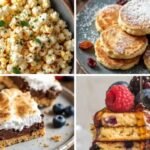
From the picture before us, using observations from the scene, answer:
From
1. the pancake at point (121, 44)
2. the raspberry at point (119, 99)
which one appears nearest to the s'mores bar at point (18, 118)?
the raspberry at point (119, 99)

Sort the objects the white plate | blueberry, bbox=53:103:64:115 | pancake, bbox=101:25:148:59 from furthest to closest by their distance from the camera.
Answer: blueberry, bbox=53:103:64:115 < the white plate < pancake, bbox=101:25:148:59

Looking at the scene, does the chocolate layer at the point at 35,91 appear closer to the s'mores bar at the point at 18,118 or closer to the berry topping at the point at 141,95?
the s'mores bar at the point at 18,118

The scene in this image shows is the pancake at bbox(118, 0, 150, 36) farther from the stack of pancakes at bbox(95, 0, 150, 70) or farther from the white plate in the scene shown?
the white plate

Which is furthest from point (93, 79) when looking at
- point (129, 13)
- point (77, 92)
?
point (129, 13)

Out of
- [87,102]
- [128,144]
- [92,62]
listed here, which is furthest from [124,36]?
[128,144]

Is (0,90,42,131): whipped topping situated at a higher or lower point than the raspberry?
lower

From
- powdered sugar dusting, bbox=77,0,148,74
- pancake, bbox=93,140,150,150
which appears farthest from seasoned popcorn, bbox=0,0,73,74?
pancake, bbox=93,140,150,150
